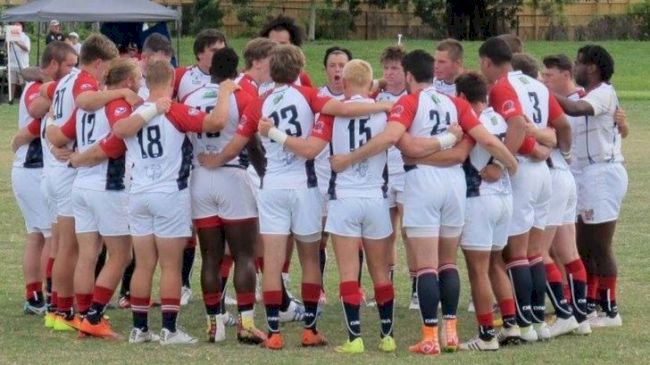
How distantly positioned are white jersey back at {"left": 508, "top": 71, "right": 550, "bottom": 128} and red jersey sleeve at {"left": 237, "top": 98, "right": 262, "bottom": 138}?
174 cm

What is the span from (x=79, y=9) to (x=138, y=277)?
784 inches

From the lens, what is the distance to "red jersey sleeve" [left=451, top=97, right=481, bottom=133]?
899cm

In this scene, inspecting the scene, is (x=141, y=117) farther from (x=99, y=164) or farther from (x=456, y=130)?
(x=456, y=130)

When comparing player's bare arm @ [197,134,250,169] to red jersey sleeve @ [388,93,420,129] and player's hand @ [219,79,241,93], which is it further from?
red jersey sleeve @ [388,93,420,129]

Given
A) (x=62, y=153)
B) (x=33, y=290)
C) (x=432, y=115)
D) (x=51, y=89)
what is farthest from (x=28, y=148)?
(x=432, y=115)

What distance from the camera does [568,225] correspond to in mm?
10094

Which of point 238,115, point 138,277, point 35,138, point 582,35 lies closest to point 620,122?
point 238,115

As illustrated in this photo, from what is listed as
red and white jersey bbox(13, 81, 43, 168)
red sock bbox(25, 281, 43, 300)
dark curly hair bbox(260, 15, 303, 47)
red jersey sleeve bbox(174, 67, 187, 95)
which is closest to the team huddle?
red and white jersey bbox(13, 81, 43, 168)

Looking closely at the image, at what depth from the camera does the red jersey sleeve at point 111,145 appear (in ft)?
30.8

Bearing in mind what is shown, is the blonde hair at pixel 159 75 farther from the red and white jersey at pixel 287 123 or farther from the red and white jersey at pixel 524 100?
the red and white jersey at pixel 524 100

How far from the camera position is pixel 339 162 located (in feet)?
29.7

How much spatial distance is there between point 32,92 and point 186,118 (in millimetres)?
1894

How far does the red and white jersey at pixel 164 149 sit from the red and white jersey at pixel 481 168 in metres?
1.82

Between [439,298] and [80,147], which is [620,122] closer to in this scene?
[439,298]
